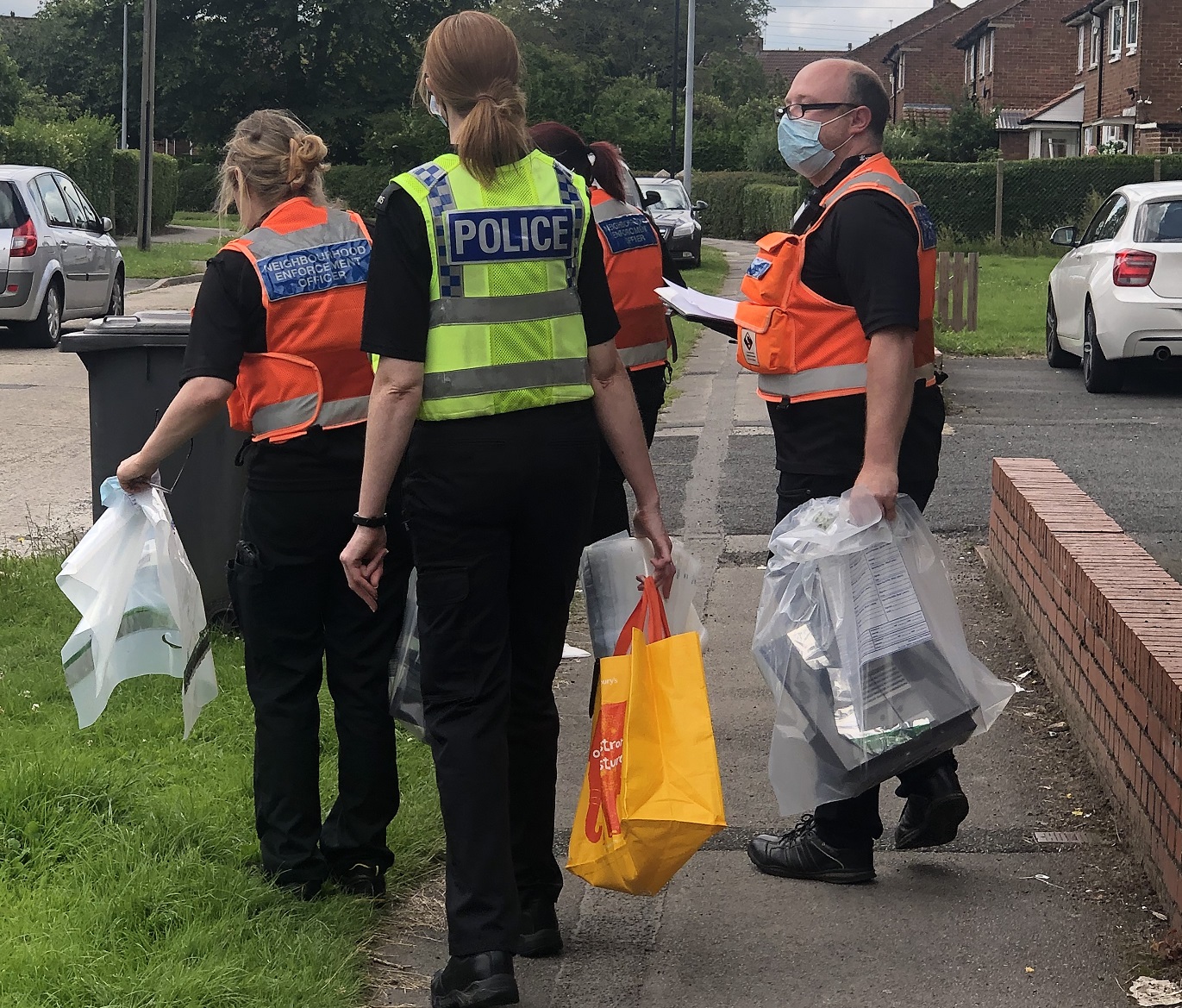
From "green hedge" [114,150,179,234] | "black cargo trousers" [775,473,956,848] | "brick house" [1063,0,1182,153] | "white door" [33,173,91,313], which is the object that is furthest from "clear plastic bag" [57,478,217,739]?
"green hedge" [114,150,179,234]

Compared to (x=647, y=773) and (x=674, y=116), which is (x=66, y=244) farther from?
(x=674, y=116)

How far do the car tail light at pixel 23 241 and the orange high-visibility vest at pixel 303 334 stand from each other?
1242 cm

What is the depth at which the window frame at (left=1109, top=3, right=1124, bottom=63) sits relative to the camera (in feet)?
148

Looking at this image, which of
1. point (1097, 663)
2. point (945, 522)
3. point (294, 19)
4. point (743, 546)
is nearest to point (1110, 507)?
point (945, 522)

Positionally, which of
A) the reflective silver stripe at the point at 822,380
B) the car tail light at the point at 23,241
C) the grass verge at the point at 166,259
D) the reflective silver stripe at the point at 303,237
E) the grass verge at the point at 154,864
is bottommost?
the grass verge at the point at 154,864

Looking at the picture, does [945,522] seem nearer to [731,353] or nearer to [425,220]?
[425,220]

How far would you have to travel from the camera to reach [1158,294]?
1225 cm

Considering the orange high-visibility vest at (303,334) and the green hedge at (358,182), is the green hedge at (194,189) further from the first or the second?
the orange high-visibility vest at (303,334)

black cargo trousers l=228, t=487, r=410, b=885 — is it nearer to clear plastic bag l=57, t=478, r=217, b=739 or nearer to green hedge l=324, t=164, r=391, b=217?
clear plastic bag l=57, t=478, r=217, b=739

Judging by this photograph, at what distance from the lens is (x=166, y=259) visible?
2927 centimetres

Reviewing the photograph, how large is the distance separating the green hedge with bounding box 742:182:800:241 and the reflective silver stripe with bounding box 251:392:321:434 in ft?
117

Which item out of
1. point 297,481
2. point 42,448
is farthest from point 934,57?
point 297,481

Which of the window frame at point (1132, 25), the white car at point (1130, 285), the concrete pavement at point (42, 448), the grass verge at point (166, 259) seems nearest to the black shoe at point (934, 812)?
the concrete pavement at point (42, 448)

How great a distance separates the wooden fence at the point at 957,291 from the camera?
Result: 1736cm
